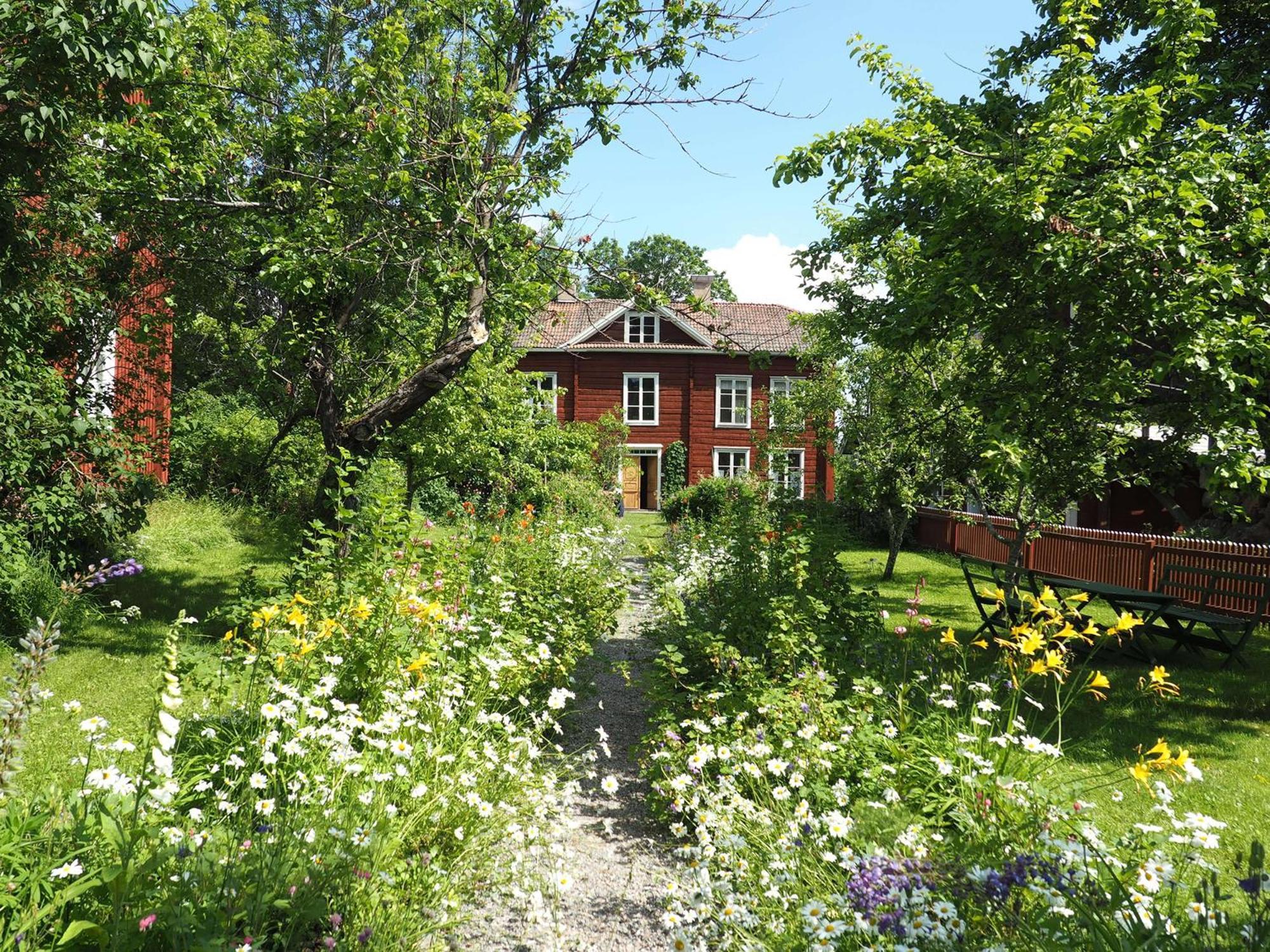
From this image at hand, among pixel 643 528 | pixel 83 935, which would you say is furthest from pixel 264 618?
pixel 643 528

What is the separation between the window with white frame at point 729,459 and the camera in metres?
30.1

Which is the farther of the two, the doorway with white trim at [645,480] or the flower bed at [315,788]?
the doorway with white trim at [645,480]

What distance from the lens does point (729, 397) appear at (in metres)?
30.2

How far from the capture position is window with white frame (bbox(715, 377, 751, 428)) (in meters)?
30.1

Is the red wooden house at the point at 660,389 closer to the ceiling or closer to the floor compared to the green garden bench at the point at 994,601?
closer to the ceiling

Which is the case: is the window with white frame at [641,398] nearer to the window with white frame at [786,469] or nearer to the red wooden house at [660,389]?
the red wooden house at [660,389]

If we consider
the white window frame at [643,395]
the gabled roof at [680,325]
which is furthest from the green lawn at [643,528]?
the gabled roof at [680,325]

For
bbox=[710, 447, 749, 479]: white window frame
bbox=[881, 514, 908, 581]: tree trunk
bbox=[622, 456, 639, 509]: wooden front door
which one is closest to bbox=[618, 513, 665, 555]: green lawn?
bbox=[622, 456, 639, 509]: wooden front door

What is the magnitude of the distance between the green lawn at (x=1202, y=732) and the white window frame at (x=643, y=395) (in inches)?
817

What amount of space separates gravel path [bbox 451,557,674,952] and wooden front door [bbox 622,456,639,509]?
74.4 ft

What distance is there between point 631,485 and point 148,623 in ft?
73.7

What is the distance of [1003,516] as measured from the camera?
16.0m

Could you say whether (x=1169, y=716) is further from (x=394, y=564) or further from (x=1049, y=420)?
(x=394, y=564)

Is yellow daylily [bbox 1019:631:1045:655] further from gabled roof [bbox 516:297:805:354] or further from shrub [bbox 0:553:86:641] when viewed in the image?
gabled roof [bbox 516:297:805:354]
